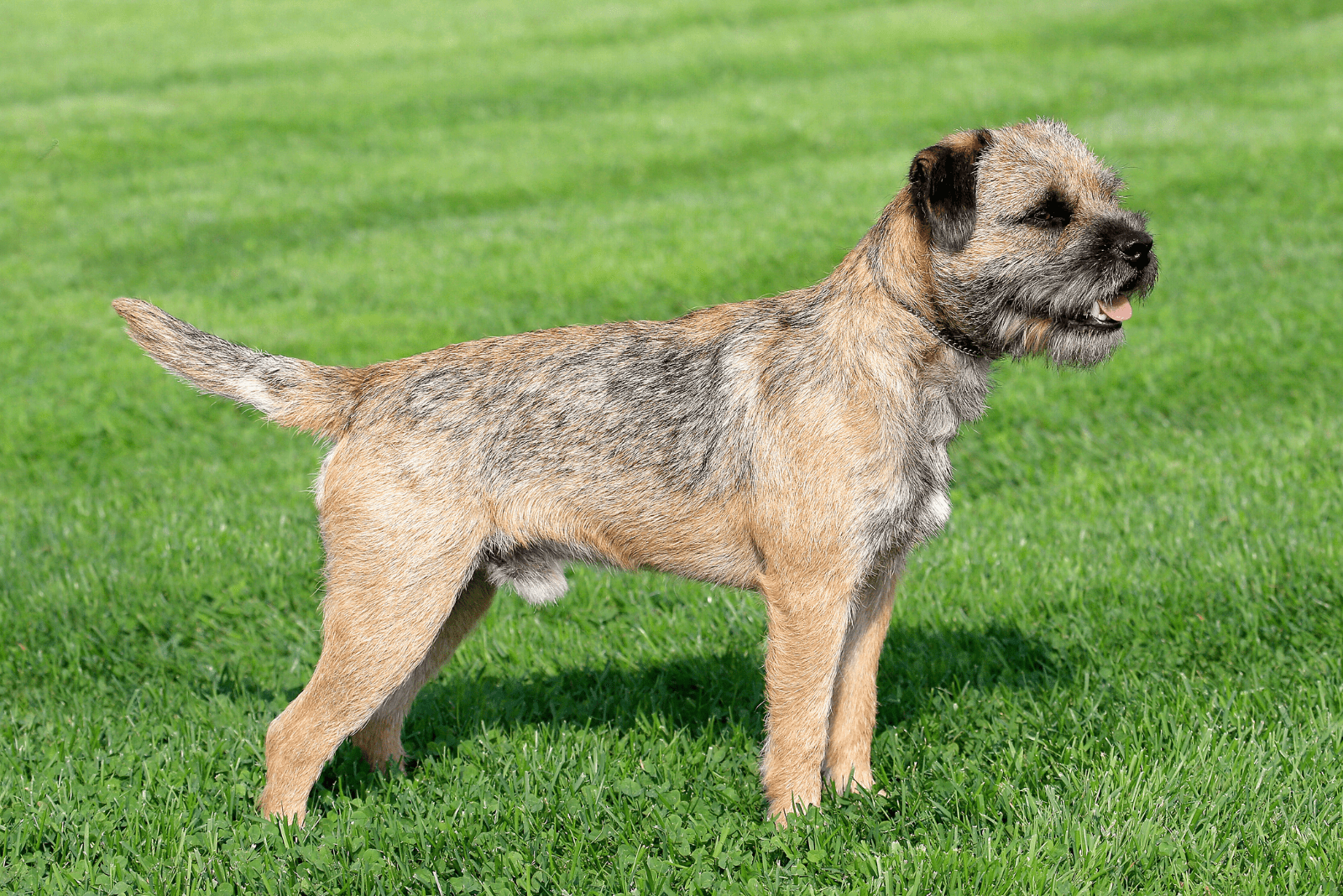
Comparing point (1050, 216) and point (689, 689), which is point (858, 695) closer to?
point (689, 689)

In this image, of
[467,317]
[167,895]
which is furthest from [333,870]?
[467,317]

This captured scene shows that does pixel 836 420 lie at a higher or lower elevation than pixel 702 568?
higher

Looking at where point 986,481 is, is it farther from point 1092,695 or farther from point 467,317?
point 467,317

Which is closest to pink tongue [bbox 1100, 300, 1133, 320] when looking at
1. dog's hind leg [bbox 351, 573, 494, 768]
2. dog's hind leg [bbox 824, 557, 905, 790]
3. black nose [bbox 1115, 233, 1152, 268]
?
black nose [bbox 1115, 233, 1152, 268]

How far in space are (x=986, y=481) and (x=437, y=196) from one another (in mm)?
9700

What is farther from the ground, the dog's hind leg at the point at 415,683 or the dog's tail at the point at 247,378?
the dog's tail at the point at 247,378

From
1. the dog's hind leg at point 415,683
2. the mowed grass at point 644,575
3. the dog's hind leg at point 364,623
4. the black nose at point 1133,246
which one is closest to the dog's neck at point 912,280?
the black nose at point 1133,246

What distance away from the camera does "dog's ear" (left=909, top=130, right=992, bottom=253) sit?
12.8 feet

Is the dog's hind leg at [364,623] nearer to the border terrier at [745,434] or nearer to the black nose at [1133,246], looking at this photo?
the border terrier at [745,434]

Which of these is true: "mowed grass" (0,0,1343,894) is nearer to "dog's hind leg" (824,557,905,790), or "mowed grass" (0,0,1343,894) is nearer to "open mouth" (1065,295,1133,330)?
"dog's hind leg" (824,557,905,790)

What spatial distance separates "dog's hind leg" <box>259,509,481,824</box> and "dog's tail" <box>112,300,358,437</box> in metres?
0.43

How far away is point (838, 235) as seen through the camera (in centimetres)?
1242

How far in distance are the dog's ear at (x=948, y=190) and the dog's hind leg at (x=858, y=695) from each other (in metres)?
1.30

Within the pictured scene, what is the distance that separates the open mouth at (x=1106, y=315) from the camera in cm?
401
